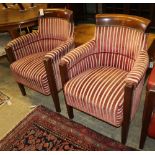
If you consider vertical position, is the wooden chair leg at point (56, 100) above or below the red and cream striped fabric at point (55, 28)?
below

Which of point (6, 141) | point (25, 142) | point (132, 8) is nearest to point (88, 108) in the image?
point (25, 142)

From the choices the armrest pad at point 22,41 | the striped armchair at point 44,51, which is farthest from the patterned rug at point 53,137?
the armrest pad at point 22,41

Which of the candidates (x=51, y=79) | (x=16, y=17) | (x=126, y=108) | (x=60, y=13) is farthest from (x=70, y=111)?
(x=16, y=17)

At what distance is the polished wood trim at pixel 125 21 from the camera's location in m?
1.63

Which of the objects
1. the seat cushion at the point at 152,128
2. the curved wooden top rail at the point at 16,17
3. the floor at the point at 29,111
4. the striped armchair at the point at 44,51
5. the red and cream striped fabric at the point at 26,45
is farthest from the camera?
the curved wooden top rail at the point at 16,17

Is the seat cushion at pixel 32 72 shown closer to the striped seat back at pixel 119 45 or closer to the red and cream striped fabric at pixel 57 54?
the red and cream striped fabric at pixel 57 54

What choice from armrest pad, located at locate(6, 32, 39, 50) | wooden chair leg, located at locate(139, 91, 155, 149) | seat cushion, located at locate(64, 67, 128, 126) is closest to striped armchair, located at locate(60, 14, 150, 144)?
seat cushion, located at locate(64, 67, 128, 126)

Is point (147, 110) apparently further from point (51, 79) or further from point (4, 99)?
point (4, 99)

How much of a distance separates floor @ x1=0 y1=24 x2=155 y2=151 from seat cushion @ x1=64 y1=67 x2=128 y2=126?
12.0 inches

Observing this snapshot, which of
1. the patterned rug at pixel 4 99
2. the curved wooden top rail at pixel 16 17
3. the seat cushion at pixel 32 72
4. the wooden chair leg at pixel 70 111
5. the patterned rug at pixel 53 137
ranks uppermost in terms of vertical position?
the curved wooden top rail at pixel 16 17

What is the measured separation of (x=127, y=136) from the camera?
171 cm

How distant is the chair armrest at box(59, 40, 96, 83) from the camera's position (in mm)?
1682

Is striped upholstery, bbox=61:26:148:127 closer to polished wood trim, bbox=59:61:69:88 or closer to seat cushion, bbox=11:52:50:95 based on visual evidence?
polished wood trim, bbox=59:61:69:88

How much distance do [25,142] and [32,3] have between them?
6.22ft
